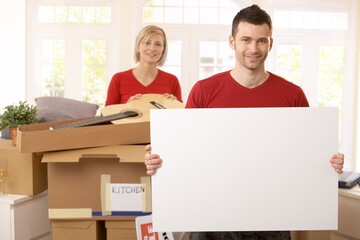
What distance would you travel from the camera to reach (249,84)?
1990 millimetres

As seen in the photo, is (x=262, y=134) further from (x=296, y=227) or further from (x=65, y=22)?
(x=65, y=22)

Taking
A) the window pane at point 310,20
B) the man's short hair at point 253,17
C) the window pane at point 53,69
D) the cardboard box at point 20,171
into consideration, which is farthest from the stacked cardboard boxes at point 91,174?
the window pane at point 310,20

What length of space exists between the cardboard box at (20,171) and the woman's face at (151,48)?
1043 millimetres

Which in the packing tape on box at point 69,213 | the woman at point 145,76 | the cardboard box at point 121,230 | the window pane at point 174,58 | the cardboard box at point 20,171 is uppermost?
the window pane at point 174,58

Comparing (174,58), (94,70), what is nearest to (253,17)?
(174,58)

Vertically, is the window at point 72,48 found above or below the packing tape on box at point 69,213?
above

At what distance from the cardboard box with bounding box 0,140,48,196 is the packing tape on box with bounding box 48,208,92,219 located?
200 millimetres

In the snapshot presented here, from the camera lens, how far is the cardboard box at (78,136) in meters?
2.25

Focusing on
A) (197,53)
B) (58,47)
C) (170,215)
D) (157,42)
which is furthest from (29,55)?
(170,215)

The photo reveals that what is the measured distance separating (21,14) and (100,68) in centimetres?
114

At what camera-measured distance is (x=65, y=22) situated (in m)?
5.77

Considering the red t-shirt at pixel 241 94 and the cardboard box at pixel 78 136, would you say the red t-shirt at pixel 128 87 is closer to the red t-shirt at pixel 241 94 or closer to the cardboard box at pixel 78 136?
the cardboard box at pixel 78 136

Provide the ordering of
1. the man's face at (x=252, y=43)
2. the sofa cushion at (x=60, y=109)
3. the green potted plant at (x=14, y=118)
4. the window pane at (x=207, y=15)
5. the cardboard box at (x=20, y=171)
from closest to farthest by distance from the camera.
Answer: the man's face at (x=252, y=43)
the cardboard box at (x=20, y=171)
the green potted plant at (x=14, y=118)
the sofa cushion at (x=60, y=109)
the window pane at (x=207, y=15)

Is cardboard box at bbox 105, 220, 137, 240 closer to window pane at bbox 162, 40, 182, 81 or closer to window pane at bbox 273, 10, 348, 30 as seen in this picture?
window pane at bbox 162, 40, 182, 81
